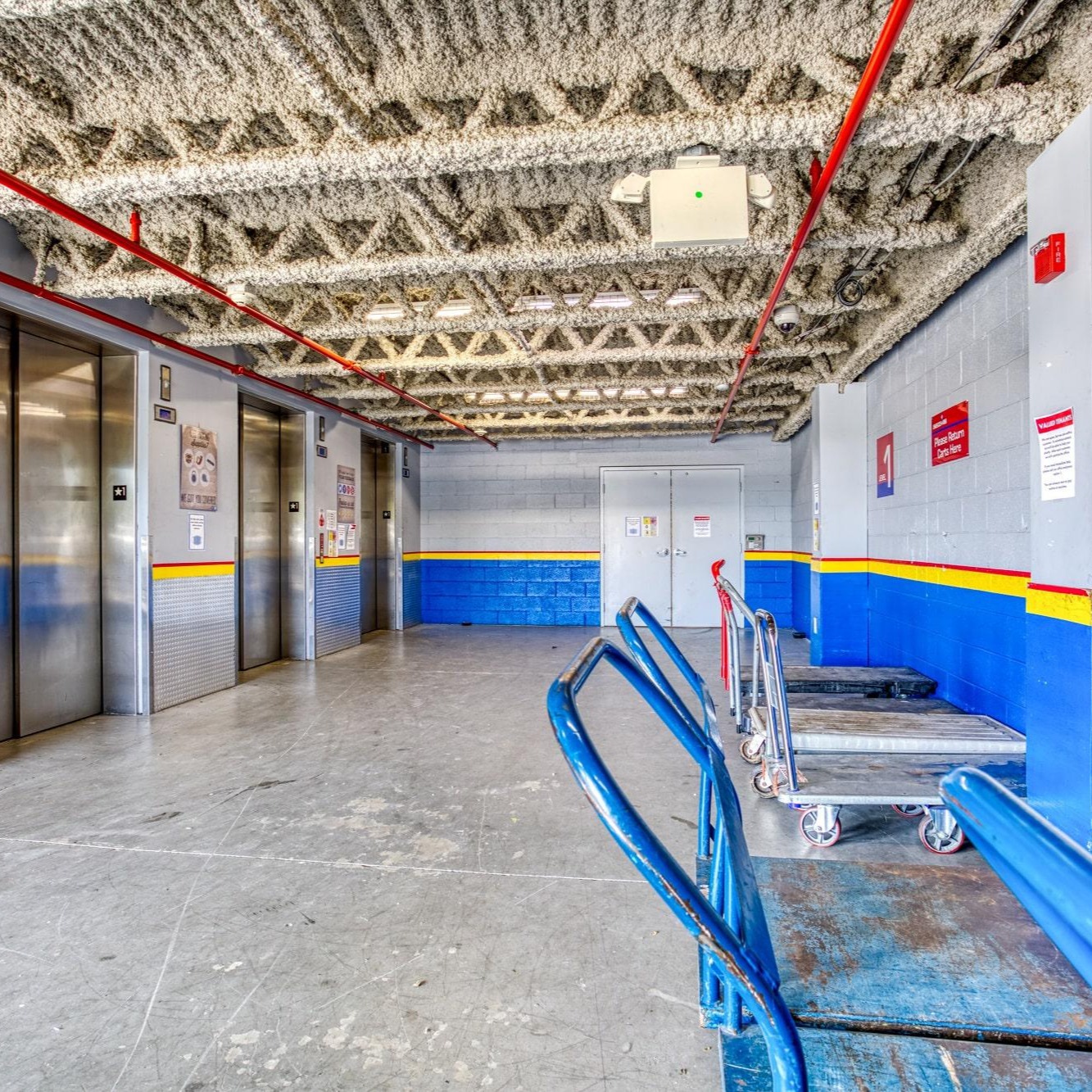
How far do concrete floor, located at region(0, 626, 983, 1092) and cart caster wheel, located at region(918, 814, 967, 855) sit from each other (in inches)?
2.6

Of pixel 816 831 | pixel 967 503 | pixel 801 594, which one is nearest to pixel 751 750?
pixel 816 831

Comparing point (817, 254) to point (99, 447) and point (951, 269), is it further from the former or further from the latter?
point (99, 447)

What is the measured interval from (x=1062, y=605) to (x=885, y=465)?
3.45 m

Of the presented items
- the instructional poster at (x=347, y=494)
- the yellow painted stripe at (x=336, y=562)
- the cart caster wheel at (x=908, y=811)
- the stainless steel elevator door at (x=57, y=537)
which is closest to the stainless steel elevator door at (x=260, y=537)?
the yellow painted stripe at (x=336, y=562)

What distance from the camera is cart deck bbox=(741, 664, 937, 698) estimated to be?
4871mm

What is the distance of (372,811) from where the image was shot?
129 inches

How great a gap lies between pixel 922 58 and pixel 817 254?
1771 millimetres

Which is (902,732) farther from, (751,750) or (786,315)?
(786,315)

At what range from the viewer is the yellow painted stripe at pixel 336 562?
7633 millimetres

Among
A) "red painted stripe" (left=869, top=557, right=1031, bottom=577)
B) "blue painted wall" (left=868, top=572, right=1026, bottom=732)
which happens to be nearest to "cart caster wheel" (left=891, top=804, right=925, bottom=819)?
"blue painted wall" (left=868, top=572, right=1026, bottom=732)

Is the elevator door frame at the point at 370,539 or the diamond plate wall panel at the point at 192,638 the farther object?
the elevator door frame at the point at 370,539

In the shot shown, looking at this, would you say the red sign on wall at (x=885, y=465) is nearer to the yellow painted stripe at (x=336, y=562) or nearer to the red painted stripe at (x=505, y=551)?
the red painted stripe at (x=505, y=551)

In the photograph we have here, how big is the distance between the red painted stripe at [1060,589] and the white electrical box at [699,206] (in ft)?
6.28

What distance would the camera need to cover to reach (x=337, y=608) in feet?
26.7
